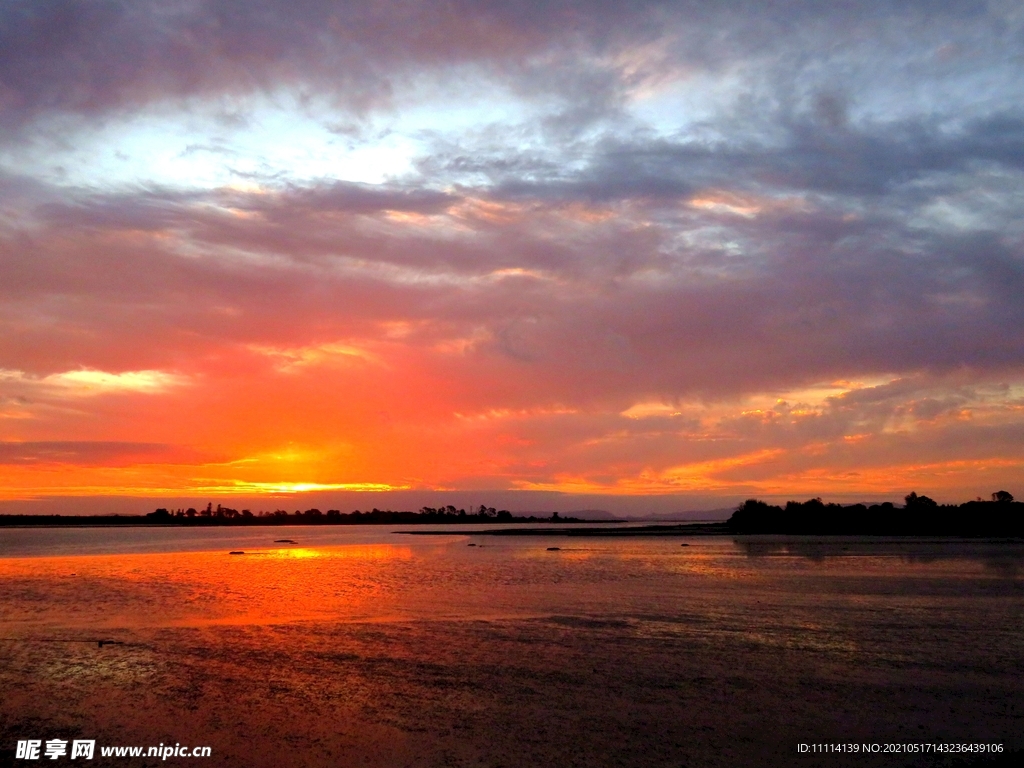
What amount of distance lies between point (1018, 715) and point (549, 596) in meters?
19.5

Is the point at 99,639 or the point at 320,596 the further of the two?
the point at 320,596

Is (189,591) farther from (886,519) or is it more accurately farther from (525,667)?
(886,519)

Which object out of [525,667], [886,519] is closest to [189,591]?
[525,667]

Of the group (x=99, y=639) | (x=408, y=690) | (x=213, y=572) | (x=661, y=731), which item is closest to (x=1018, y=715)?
(x=661, y=731)

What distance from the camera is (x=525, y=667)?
1739 centimetres

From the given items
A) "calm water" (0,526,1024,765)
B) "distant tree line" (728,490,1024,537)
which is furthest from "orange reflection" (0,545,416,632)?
"distant tree line" (728,490,1024,537)

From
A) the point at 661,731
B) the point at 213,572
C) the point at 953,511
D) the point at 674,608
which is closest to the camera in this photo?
the point at 661,731

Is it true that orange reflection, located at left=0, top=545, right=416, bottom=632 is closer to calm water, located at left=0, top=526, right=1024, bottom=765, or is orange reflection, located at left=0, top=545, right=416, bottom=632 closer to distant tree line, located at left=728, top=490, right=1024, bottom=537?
calm water, located at left=0, top=526, right=1024, bottom=765

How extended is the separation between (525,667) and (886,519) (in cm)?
9541

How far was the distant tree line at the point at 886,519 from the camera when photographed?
89.4 m

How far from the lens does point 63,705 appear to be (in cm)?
1427

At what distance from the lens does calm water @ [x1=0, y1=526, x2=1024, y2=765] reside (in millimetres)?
12523

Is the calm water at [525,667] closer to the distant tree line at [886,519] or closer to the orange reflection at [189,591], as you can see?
the orange reflection at [189,591]

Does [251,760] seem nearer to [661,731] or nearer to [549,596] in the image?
[661,731]
